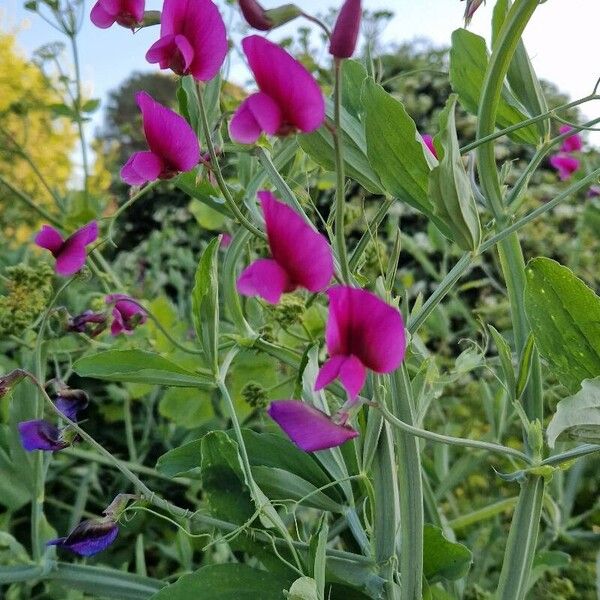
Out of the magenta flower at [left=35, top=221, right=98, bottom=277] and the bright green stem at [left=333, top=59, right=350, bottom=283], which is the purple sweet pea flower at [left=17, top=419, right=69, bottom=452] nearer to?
the magenta flower at [left=35, top=221, right=98, bottom=277]

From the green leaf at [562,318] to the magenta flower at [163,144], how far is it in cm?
23

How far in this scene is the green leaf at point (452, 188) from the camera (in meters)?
0.39

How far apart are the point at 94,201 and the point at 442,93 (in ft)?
8.95

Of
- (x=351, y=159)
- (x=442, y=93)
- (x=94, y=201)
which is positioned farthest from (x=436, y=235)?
(x=442, y=93)

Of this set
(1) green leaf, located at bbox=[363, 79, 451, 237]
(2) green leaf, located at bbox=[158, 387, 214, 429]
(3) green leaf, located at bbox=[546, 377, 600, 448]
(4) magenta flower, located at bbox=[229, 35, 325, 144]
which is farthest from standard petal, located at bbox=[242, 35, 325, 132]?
(2) green leaf, located at bbox=[158, 387, 214, 429]

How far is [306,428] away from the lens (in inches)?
14.7

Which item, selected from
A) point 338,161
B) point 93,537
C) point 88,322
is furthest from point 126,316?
point 338,161

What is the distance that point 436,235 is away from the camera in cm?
128

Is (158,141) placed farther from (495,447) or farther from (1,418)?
(1,418)

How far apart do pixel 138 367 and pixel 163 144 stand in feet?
0.70

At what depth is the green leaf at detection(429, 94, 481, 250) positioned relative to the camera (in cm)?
39

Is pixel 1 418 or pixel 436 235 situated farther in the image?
pixel 436 235

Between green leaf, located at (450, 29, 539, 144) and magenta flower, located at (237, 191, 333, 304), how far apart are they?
0.28 m

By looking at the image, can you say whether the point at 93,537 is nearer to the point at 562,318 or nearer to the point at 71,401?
the point at 71,401
